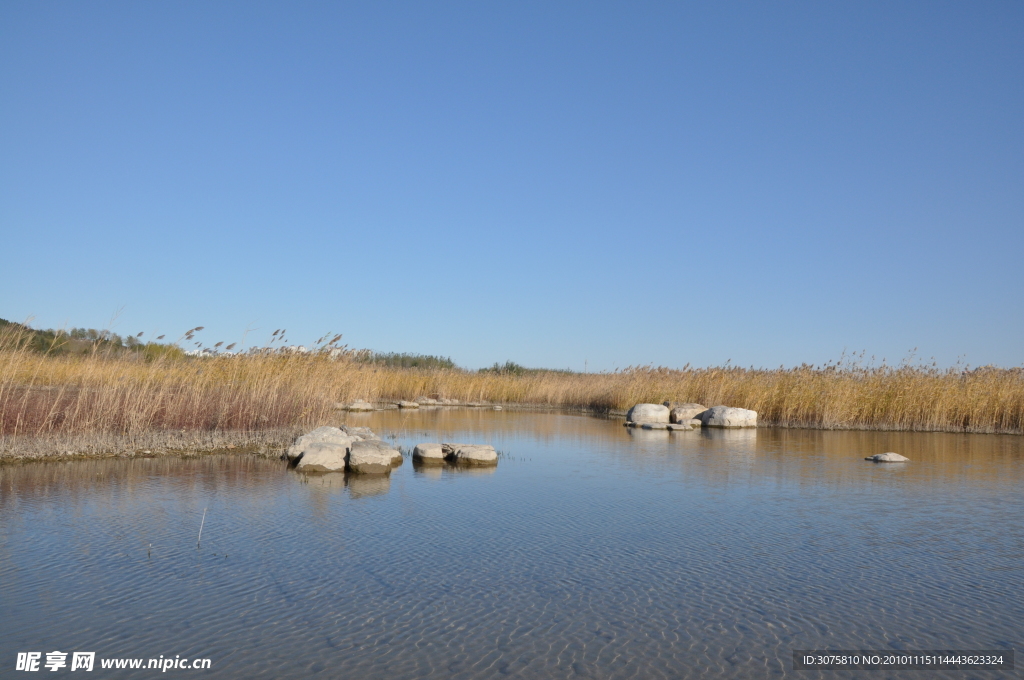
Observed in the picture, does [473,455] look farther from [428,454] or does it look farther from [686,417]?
[686,417]

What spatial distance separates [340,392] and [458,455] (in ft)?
29.8

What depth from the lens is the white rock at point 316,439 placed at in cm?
1202

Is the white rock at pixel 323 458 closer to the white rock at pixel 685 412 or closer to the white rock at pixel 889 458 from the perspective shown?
the white rock at pixel 889 458

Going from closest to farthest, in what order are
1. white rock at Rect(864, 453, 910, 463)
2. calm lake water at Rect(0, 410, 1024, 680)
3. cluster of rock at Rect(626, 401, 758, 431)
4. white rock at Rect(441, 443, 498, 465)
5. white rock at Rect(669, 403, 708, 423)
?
calm lake water at Rect(0, 410, 1024, 680)
white rock at Rect(441, 443, 498, 465)
white rock at Rect(864, 453, 910, 463)
cluster of rock at Rect(626, 401, 758, 431)
white rock at Rect(669, 403, 708, 423)

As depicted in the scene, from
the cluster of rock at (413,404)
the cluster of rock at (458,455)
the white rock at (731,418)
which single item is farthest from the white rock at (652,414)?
the cluster of rock at (458,455)

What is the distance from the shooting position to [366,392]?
27812 mm

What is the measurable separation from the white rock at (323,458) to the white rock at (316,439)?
507 millimetres

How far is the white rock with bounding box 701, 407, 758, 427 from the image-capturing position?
71.3ft

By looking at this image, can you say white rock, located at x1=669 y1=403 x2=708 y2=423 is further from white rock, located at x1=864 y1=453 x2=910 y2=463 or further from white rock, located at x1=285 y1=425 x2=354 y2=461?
white rock, located at x1=285 y1=425 x2=354 y2=461

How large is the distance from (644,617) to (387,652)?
177 centimetres

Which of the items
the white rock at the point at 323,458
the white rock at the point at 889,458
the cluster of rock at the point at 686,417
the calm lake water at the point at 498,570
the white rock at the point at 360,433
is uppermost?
the cluster of rock at the point at 686,417

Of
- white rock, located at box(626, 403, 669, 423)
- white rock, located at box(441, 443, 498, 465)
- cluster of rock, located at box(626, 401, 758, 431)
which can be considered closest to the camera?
white rock, located at box(441, 443, 498, 465)

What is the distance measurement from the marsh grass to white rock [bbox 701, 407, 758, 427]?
1538mm

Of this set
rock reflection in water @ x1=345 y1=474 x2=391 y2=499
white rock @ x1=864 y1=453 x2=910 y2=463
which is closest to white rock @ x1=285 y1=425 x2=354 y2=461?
rock reflection in water @ x1=345 y1=474 x2=391 y2=499
